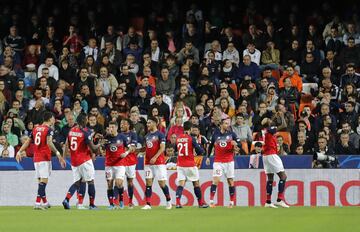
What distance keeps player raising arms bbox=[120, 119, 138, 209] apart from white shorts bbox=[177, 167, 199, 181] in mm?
1056

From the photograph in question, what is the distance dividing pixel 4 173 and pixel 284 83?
293 inches

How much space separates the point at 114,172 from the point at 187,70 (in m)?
6.47

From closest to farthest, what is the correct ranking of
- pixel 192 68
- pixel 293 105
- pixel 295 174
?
pixel 295 174, pixel 293 105, pixel 192 68

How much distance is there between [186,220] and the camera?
18141mm

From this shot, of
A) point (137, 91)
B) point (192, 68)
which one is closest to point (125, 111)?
point (137, 91)

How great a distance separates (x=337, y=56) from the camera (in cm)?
2833

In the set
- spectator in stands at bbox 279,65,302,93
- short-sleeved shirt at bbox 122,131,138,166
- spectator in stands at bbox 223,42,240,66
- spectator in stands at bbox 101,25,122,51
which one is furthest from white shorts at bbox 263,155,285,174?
spectator in stands at bbox 101,25,122,51

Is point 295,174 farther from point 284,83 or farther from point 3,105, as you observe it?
point 3,105

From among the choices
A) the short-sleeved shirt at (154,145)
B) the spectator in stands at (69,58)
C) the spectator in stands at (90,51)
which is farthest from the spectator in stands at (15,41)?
the short-sleeved shirt at (154,145)

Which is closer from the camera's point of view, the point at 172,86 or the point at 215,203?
the point at 215,203

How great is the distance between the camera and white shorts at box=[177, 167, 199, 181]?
2245 cm

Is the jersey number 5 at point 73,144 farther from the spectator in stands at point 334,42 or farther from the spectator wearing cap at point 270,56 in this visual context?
the spectator in stands at point 334,42

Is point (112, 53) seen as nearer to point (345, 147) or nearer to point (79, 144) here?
point (345, 147)

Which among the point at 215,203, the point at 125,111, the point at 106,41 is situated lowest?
the point at 215,203
